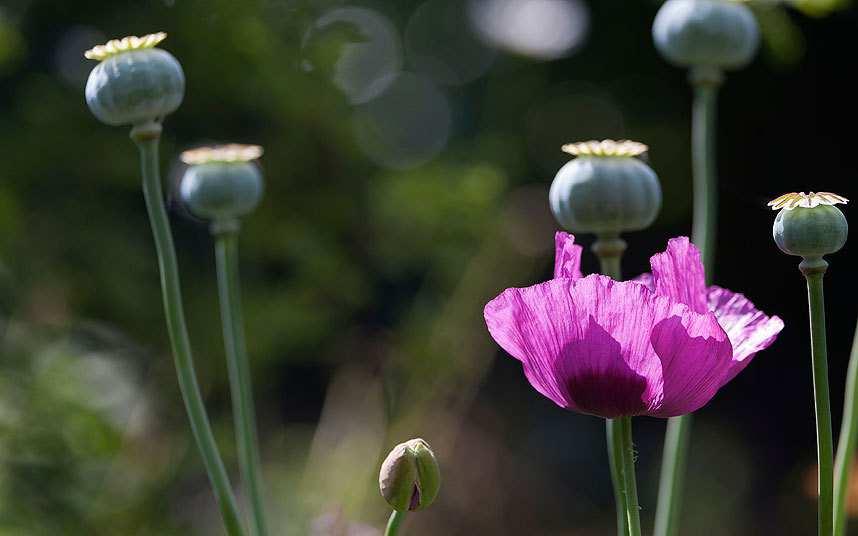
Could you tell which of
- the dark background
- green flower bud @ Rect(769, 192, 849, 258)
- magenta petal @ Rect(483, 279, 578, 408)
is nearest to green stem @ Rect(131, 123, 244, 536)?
magenta petal @ Rect(483, 279, 578, 408)

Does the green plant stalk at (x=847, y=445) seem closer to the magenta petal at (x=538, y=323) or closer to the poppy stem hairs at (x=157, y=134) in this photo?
the magenta petal at (x=538, y=323)

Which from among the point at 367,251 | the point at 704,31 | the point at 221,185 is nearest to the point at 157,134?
the point at 221,185

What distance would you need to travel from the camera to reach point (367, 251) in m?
1.66

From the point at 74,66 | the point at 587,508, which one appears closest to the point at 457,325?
the point at 74,66

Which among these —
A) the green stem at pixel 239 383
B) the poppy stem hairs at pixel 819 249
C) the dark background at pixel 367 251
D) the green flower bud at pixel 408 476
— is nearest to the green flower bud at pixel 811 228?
the poppy stem hairs at pixel 819 249

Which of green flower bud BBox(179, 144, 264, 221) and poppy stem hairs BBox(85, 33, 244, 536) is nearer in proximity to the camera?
poppy stem hairs BBox(85, 33, 244, 536)

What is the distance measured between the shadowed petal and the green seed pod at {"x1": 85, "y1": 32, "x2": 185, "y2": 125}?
20cm

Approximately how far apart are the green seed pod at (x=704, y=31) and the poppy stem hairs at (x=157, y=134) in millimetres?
304

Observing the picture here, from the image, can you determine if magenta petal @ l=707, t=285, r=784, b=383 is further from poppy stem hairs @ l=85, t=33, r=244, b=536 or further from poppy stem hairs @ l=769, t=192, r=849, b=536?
poppy stem hairs @ l=85, t=33, r=244, b=536

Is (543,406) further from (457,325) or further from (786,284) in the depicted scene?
(457,325)

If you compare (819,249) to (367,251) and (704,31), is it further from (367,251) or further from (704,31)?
(367,251)

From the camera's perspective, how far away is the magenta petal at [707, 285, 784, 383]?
0.42m

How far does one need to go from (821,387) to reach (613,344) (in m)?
0.07

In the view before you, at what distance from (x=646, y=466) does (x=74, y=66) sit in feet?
4.59
